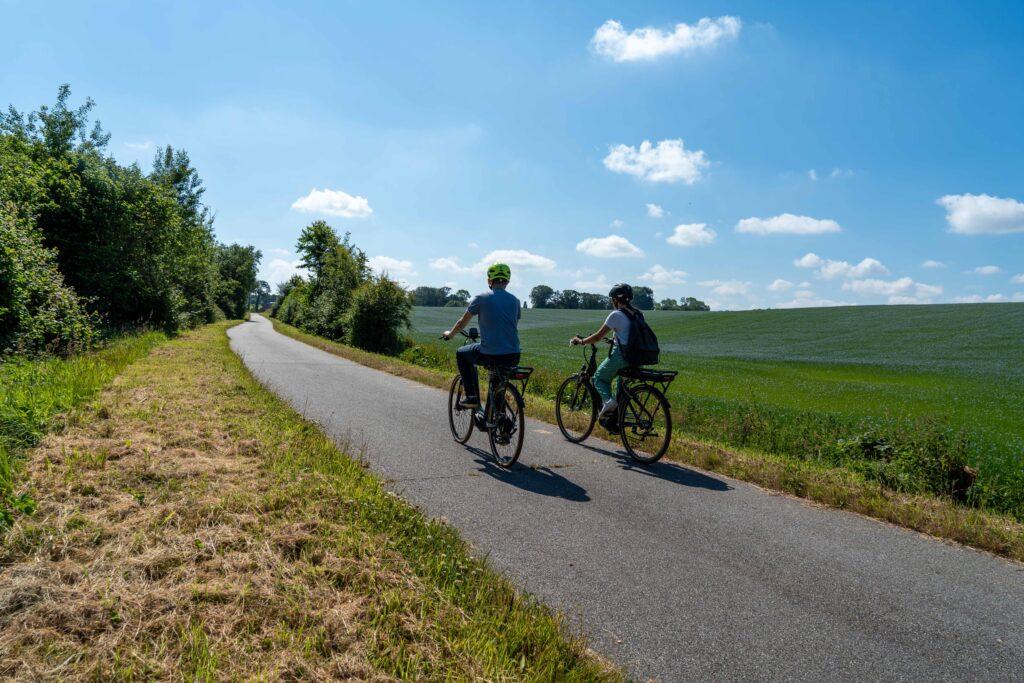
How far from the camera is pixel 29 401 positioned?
5.11 meters

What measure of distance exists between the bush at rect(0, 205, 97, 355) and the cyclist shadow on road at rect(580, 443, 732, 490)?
10.0m

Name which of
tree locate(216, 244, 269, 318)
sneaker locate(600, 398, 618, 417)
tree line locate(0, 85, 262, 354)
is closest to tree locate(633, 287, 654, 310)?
tree locate(216, 244, 269, 318)

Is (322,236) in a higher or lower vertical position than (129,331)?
higher

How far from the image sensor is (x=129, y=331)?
1709 centimetres

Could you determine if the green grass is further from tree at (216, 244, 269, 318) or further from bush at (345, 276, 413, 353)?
tree at (216, 244, 269, 318)

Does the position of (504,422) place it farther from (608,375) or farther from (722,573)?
(722,573)

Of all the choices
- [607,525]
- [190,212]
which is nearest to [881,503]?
[607,525]

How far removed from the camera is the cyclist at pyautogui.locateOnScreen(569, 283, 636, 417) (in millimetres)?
6512

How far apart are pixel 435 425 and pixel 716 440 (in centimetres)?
418

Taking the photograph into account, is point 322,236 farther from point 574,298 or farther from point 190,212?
point 574,298

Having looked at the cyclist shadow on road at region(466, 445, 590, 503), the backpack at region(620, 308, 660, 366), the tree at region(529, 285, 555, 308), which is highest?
the tree at region(529, 285, 555, 308)

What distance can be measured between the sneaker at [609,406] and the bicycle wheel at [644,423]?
0.08 m

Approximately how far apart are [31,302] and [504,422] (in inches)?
435

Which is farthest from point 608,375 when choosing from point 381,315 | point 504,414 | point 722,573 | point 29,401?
point 381,315
